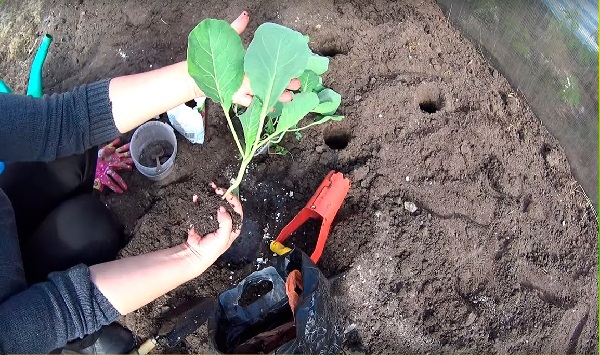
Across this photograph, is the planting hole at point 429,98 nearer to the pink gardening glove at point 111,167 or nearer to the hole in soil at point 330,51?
the hole in soil at point 330,51

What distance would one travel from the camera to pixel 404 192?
1607 millimetres

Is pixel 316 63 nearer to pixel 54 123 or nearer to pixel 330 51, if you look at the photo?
pixel 330 51

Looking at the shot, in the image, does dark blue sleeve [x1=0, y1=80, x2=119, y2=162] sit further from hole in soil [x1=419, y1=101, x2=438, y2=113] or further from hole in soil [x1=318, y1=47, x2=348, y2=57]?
hole in soil [x1=419, y1=101, x2=438, y2=113]

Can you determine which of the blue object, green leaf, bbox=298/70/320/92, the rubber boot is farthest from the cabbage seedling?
the blue object

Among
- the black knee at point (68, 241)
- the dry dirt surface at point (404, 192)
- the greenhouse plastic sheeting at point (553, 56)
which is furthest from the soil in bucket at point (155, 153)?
the greenhouse plastic sheeting at point (553, 56)

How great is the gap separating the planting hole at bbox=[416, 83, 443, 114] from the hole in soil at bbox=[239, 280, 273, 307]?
772 mm

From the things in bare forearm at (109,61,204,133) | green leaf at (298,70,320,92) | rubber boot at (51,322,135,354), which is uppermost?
green leaf at (298,70,320,92)

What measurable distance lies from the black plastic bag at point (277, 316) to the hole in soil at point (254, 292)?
0.11 feet

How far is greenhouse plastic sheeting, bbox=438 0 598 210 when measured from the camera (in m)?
1.61

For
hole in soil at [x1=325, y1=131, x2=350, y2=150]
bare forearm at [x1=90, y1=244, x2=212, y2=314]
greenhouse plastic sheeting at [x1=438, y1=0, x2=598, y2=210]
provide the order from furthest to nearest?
hole in soil at [x1=325, y1=131, x2=350, y2=150]
greenhouse plastic sheeting at [x1=438, y1=0, x2=598, y2=210]
bare forearm at [x1=90, y1=244, x2=212, y2=314]

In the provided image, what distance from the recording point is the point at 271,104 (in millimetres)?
1323

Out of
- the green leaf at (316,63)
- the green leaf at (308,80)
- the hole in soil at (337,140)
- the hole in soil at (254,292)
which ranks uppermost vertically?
the green leaf at (316,63)

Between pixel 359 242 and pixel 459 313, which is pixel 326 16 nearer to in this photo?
pixel 359 242

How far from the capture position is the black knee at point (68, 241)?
1.46 metres
